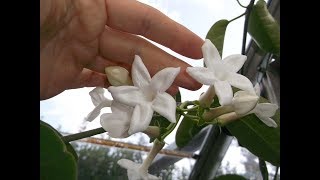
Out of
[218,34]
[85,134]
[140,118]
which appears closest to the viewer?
[140,118]

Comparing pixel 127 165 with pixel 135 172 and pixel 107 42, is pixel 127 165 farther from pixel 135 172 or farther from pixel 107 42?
pixel 107 42

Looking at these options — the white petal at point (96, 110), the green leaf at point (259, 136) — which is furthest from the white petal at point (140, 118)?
the green leaf at point (259, 136)

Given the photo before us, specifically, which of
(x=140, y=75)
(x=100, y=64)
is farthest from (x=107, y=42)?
(x=140, y=75)

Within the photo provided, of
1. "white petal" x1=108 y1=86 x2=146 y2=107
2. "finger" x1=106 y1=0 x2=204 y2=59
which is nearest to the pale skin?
"finger" x1=106 y1=0 x2=204 y2=59

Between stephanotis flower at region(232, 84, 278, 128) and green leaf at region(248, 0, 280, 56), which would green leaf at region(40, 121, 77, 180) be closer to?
stephanotis flower at region(232, 84, 278, 128)

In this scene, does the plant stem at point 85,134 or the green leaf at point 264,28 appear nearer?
the plant stem at point 85,134

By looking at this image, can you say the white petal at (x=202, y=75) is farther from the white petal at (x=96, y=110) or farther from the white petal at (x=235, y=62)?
the white petal at (x=96, y=110)
